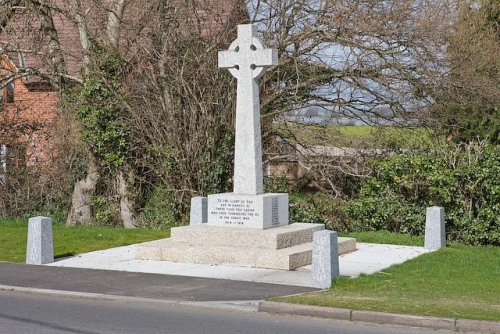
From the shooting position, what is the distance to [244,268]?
14.6 metres

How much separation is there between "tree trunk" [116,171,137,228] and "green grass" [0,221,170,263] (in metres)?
2.83

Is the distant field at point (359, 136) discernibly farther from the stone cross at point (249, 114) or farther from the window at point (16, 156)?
the window at point (16, 156)

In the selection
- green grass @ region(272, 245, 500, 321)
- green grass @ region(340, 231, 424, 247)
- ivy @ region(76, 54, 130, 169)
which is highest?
ivy @ region(76, 54, 130, 169)

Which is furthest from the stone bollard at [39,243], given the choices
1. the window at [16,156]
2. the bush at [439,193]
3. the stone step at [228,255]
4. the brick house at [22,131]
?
the window at [16,156]

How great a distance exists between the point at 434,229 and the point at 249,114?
4.11 metres

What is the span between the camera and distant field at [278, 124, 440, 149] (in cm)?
2142

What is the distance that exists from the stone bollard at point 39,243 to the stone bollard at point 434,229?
6784 mm

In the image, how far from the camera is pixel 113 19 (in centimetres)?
2317

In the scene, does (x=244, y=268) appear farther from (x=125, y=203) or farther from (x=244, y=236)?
(x=125, y=203)

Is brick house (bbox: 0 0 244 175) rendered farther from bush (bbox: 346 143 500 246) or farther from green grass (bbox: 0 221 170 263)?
bush (bbox: 346 143 500 246)

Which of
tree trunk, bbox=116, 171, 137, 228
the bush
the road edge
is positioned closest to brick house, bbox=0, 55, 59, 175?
tree trunk, bbox=116, 171, 137, 228

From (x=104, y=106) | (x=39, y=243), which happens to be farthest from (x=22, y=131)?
(x=39, y=243)

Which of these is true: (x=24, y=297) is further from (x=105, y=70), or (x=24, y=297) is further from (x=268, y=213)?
(x=105, y=70)

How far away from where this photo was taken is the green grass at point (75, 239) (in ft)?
54.6
